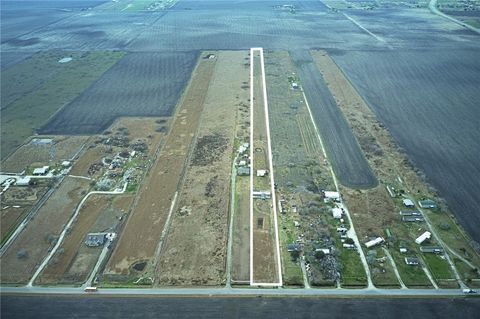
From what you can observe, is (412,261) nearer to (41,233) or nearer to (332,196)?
(332,196)

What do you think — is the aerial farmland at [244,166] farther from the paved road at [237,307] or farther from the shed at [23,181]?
the paved road at [237,307]

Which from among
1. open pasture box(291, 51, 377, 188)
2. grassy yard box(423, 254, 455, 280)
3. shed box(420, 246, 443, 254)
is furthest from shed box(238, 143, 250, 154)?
grassy yard box(423, 254, 455, 280)

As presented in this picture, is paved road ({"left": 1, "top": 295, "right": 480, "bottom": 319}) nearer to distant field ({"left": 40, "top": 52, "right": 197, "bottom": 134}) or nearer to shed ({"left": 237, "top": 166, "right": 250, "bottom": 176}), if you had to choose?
shed ({"left": 237, "top": 166, "right": 250, "bottom": 176})

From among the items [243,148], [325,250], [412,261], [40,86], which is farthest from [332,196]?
[40,86]

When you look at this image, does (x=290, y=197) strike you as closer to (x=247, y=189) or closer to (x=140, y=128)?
(x=247, y=189)

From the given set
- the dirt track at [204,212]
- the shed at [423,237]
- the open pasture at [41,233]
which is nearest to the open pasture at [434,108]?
the shed at [423,237]

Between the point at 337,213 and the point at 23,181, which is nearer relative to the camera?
the point at 337,213

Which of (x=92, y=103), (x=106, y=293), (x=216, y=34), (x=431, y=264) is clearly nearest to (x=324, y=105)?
(x=431, y=264)
